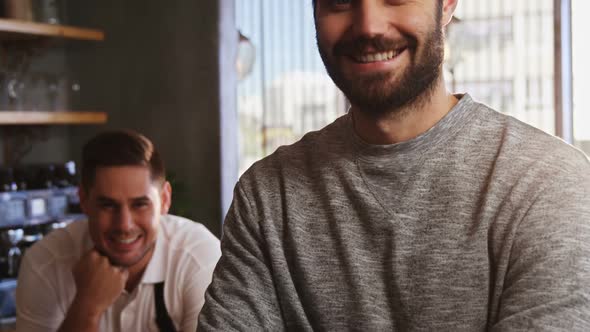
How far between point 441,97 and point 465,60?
3199 millimetres

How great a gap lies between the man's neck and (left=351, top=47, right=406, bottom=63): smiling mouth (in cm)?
7

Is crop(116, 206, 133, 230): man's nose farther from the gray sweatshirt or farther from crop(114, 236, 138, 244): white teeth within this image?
the gray sweatshirt

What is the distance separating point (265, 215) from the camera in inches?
45.9

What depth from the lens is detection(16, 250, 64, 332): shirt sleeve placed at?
2223 mm

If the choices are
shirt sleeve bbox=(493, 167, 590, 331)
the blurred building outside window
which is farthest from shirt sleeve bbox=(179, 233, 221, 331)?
the blurred building outside window

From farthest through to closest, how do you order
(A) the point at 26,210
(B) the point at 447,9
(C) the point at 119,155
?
(A) the point at 26,210, (C) the point at 119,155, (B) the point at 447,9

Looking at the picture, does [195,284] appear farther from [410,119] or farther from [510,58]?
[510,58]

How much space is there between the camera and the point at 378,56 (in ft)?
3.51

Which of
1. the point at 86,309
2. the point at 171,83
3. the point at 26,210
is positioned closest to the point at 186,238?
the point at 86,309

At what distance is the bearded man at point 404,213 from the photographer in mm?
976

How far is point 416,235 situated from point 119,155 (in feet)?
4.48

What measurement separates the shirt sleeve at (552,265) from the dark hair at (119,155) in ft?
4.81

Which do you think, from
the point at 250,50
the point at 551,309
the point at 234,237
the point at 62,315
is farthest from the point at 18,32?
the point at 551,309

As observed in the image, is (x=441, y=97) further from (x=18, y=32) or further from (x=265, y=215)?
(x=18, y=32)
